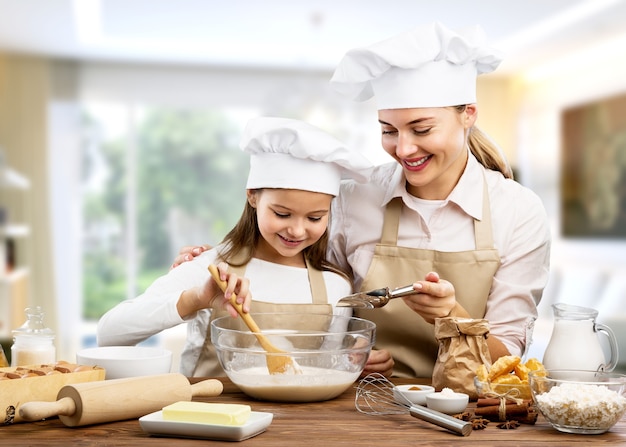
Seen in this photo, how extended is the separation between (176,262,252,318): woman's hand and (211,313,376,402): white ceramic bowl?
0.19ft

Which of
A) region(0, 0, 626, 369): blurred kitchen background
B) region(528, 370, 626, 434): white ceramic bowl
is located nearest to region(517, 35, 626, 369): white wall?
region(0, 0, 626, 369): blurred kitchen background

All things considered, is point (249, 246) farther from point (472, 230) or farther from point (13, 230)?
point (13, 230)

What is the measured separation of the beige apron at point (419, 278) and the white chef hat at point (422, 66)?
333 millimetres

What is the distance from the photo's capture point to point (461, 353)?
182 cm

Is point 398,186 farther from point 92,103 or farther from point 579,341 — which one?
point 92,103

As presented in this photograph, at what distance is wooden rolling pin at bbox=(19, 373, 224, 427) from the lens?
146 centimetres

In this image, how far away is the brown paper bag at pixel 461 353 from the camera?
1.81 metres

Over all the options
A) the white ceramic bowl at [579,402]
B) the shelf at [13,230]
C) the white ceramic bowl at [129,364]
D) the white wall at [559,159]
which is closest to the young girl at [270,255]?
the white ceramic bowl at [129,364]

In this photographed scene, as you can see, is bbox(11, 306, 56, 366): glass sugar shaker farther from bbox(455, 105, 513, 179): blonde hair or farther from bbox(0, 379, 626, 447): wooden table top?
bbox(455, 105, 513, 179): blonde hair

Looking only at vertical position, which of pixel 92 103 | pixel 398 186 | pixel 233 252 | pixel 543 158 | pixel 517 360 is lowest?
pixel 517 360

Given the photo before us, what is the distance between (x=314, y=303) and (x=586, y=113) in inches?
250

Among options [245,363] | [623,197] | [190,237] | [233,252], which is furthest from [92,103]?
[245,363]

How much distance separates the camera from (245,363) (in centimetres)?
175

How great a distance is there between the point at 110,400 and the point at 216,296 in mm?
470
